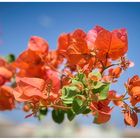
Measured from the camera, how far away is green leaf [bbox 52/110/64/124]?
2.12ft

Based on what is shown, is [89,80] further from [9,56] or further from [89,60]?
[9,56]

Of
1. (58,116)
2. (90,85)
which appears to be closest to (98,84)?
(90,85)

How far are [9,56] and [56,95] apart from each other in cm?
48

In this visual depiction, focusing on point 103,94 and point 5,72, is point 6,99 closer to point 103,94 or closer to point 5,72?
point 5,72

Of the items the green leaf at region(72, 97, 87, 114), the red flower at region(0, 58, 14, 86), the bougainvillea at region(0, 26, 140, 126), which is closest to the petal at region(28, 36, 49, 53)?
the red flower at region(0, 58, 14, 86)

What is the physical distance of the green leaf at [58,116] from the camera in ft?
2.12

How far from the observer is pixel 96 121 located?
0.49 m

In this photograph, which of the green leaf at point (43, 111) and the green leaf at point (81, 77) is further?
the green leaf at point (43, 111)

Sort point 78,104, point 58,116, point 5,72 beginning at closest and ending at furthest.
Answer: point 78,104 < point 58,116 < point 5,72

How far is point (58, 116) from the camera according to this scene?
2.14 ft

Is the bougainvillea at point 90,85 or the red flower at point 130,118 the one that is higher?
the bougainvillea at point 90,85

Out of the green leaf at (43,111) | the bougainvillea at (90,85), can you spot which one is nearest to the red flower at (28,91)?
the bougainvillea at (90,85)

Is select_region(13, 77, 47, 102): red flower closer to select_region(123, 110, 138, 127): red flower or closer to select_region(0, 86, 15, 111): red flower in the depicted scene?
select_region(123, 110, 138, 127): red flower

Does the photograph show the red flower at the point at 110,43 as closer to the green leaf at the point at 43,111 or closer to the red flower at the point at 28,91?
the red flower at the point at 28,91
